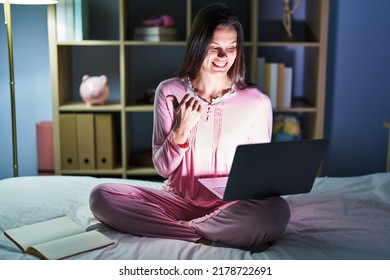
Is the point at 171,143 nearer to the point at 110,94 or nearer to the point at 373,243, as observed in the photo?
the point at 373,243

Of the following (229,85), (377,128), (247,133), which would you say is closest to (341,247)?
(247,133)

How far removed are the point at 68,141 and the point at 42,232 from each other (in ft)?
3.52

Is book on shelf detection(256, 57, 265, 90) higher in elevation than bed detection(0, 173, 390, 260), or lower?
higher

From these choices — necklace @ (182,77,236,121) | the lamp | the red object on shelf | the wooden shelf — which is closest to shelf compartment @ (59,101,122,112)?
the wooden shelf

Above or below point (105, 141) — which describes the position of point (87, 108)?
above

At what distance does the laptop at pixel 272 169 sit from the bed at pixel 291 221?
125 millimetres

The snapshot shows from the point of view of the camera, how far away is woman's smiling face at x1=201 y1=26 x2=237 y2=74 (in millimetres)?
1399

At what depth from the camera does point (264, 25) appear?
2455 mm

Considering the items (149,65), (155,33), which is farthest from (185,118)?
(149,65)

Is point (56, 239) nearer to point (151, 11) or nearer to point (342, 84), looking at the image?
point (151, 11)

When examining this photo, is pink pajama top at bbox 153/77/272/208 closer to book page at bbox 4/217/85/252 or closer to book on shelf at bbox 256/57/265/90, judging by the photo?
book page at bbox 4/217/85/252

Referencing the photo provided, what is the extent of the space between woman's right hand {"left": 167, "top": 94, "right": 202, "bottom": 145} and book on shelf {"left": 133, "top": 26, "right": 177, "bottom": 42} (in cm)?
98

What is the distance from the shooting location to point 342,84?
8.19 feet
